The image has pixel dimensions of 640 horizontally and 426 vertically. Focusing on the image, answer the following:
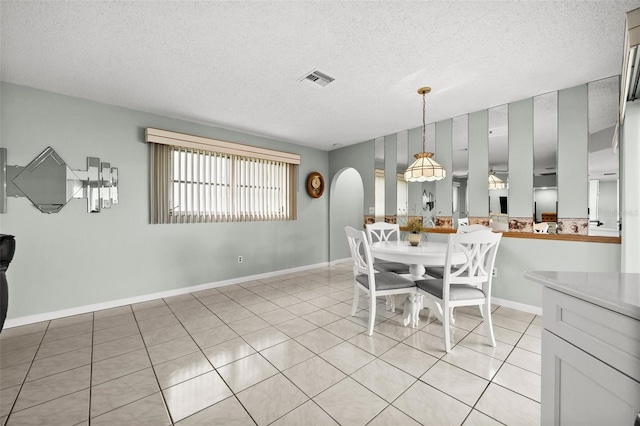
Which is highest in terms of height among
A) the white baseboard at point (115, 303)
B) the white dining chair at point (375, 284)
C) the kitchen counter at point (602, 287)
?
the kitchen counter at point (602, 287)

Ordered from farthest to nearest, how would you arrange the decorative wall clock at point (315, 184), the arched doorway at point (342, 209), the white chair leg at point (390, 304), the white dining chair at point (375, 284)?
the arched doorway at point (342, 209)
the decorative wall clock at point (315, 184)
the white chair leg at point (390, 304)
the white dining chair at point (375, 284)

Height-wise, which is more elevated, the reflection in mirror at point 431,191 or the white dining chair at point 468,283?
the reflection in mirror at point 431,191

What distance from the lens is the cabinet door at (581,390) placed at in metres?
0.77

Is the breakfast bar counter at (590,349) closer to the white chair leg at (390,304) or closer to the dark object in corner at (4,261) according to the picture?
the white chair leg at (390,304)

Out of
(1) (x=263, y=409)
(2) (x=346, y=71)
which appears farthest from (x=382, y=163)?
(1) (x=263, y=409)

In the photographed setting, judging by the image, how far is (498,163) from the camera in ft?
11.2

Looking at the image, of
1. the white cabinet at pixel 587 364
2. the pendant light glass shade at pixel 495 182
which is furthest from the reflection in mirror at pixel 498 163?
the white cabinet at pixel 587 364

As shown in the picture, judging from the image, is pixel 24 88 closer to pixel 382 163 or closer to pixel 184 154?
pixel 184 154

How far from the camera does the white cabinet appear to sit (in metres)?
0.76

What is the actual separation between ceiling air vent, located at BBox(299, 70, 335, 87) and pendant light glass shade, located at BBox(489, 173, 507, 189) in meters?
2.50

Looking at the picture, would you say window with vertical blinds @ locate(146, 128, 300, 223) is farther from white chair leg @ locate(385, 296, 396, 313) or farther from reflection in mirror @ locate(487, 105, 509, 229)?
reflection in mirror @ locate(487, 105, 509, 229)

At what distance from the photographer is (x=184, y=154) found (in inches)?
153

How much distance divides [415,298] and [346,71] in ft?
7.93

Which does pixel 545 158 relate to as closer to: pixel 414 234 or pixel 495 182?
pixel 495 182
